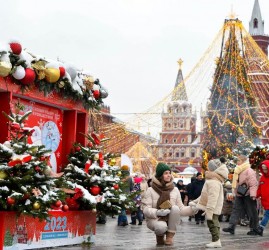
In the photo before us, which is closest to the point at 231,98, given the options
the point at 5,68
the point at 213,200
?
the point at 213,200

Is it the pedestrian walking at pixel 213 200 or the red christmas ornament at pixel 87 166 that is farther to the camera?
the pedestrian walking at pixel 213 200

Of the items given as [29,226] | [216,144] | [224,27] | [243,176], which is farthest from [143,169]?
[29,226]

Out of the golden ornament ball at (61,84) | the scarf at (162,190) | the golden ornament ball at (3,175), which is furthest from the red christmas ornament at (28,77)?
the scarf at (162,190)

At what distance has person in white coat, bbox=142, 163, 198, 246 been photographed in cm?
1145

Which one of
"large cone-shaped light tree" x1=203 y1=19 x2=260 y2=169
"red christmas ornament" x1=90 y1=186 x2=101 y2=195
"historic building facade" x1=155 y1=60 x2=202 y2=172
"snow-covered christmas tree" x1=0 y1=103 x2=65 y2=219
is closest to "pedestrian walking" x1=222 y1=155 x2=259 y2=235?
"red christmas ornament" x1=90 y1=186 x2=101 y2=195

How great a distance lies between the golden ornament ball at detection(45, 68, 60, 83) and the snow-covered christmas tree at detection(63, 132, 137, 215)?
135 cm

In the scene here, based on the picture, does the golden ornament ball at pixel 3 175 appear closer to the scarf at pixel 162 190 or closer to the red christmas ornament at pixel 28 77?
the red christmas ornament at pixel 28 77

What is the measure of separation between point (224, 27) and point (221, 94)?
393cm

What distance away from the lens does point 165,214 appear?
11430 mm

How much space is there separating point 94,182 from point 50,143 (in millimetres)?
912

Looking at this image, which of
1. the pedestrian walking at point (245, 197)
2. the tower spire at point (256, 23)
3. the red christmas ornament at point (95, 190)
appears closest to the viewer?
the red christmas ornament at point (95, 190)

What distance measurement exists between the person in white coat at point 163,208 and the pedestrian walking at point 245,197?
10.3 ft

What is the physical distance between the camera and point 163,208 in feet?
37.8

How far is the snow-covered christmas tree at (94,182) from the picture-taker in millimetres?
10906
